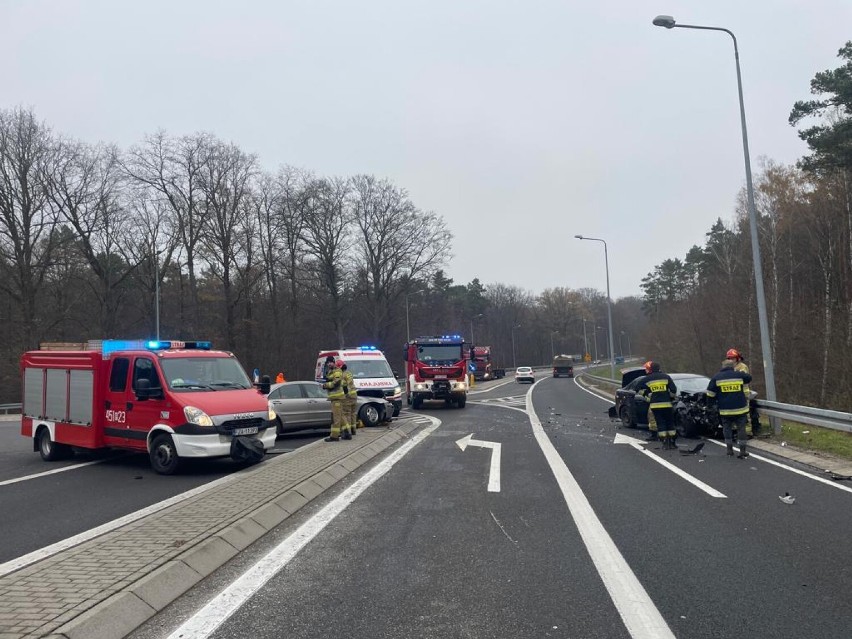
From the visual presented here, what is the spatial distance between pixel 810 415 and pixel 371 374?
13474mm

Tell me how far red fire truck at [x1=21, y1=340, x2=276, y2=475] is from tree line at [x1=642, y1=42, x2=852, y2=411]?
22491 mm

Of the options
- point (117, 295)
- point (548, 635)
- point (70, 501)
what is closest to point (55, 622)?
point (548, 635)

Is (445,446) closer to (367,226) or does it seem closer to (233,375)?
(233,375)

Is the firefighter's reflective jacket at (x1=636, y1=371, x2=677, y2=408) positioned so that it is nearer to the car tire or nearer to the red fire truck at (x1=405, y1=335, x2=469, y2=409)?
the car tire

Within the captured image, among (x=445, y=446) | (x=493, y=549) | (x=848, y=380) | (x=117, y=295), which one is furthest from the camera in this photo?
(x=117, y=295)

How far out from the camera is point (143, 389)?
10.9m

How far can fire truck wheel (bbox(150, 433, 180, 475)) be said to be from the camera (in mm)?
10719

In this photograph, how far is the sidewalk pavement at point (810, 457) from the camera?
9.98m

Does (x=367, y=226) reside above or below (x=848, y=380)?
above

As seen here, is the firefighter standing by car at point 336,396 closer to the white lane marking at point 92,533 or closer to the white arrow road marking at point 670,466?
the white lane marking at point 92,533

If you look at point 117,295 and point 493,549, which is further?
point 117,295

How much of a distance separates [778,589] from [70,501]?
8592 mm

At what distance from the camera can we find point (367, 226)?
53625 millimetres

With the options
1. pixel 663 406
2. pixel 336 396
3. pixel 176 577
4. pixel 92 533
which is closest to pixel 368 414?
pixel 336 396
